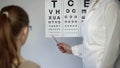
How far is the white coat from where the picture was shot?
4.42ft

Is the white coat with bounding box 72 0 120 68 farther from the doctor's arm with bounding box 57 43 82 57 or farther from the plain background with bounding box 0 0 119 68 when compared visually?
the plain background with bounding box 0 0 119 68

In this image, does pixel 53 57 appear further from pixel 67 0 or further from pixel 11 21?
pixel 11 21

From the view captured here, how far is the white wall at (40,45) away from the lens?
66.9 inches

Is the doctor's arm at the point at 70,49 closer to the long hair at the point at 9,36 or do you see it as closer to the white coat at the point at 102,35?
the white coat at the point at 102,35

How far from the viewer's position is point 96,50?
1.42 metres

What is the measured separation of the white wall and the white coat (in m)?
0.28

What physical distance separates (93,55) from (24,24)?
0.55 m

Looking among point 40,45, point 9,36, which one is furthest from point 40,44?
point 9,36

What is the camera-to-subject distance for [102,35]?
4.56 feet

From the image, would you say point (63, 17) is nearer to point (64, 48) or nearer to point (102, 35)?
point (64, 48)

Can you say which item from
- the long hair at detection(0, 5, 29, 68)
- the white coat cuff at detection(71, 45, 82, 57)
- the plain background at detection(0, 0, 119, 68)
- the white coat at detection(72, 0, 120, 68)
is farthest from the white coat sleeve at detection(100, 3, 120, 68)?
the long hair at detection(0, 5, 29, 68)

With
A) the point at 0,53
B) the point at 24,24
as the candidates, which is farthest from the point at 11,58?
the point at 24,24

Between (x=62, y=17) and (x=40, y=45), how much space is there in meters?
0.25

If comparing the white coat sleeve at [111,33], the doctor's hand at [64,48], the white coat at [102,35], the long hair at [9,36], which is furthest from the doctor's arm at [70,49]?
A: the long hair at [9,36]
